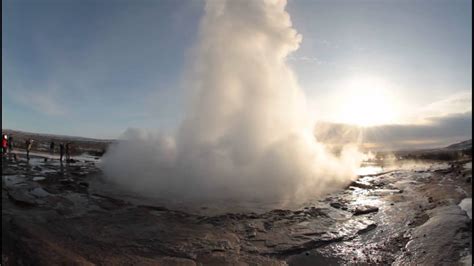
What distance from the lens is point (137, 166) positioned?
21.0 metres

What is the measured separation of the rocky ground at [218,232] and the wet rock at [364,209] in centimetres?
4

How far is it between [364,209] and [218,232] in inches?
258

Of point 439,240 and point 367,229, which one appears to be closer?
point 439,240

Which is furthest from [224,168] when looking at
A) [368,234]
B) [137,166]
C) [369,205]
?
[368,234]

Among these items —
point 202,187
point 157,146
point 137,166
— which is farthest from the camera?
point 157,146

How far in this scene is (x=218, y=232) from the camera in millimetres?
8781

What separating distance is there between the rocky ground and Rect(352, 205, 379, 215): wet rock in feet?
0.15

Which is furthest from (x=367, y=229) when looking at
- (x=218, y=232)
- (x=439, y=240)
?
(x=218, y=232)

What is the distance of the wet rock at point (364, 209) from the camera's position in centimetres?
1150

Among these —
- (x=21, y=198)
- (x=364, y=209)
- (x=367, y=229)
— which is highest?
(x=21, y=198)

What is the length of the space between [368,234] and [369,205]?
4.09 meters

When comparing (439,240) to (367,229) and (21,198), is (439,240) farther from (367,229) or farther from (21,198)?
(21,198)

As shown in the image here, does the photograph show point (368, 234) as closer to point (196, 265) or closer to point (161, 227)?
point (196, 265)

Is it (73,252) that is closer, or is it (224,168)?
(73,252)
